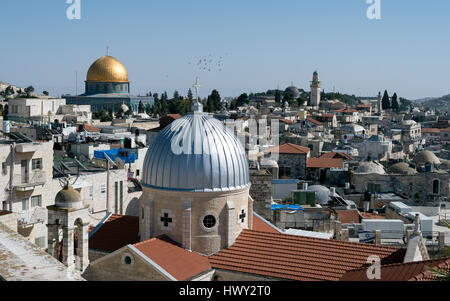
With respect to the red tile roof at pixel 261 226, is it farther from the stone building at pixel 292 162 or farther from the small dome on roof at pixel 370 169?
the stone building at pixel 292 162

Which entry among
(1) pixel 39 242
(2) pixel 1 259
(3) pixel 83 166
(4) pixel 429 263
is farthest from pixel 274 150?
(2) pixel 1 259

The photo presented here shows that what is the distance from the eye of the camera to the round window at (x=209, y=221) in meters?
16.9

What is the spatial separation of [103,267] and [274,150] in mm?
36131

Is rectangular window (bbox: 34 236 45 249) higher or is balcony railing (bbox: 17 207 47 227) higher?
balcony railing (bbox: 17 207 47 227)

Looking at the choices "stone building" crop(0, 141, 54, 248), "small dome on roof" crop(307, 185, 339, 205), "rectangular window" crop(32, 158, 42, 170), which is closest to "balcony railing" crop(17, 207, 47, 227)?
"stone building" crop(0, 141, 54, 248)

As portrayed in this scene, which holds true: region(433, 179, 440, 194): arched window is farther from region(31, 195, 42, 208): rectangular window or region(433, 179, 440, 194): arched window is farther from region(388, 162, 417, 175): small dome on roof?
region(31, 195, 42, 208): rectangular window

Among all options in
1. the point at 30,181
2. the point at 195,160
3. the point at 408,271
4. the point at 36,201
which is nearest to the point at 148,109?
the point at 36,201

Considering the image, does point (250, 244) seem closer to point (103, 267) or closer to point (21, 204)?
point (103, 267)

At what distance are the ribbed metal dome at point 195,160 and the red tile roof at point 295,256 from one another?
6.27ft

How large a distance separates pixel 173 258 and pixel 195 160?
116 inches

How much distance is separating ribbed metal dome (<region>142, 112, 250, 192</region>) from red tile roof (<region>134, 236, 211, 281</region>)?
1693mm

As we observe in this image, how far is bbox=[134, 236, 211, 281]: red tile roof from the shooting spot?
15406mm

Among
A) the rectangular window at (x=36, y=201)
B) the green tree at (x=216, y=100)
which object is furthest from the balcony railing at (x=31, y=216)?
the green tree at (x=216, y=100)

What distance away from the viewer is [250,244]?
17219 mm
